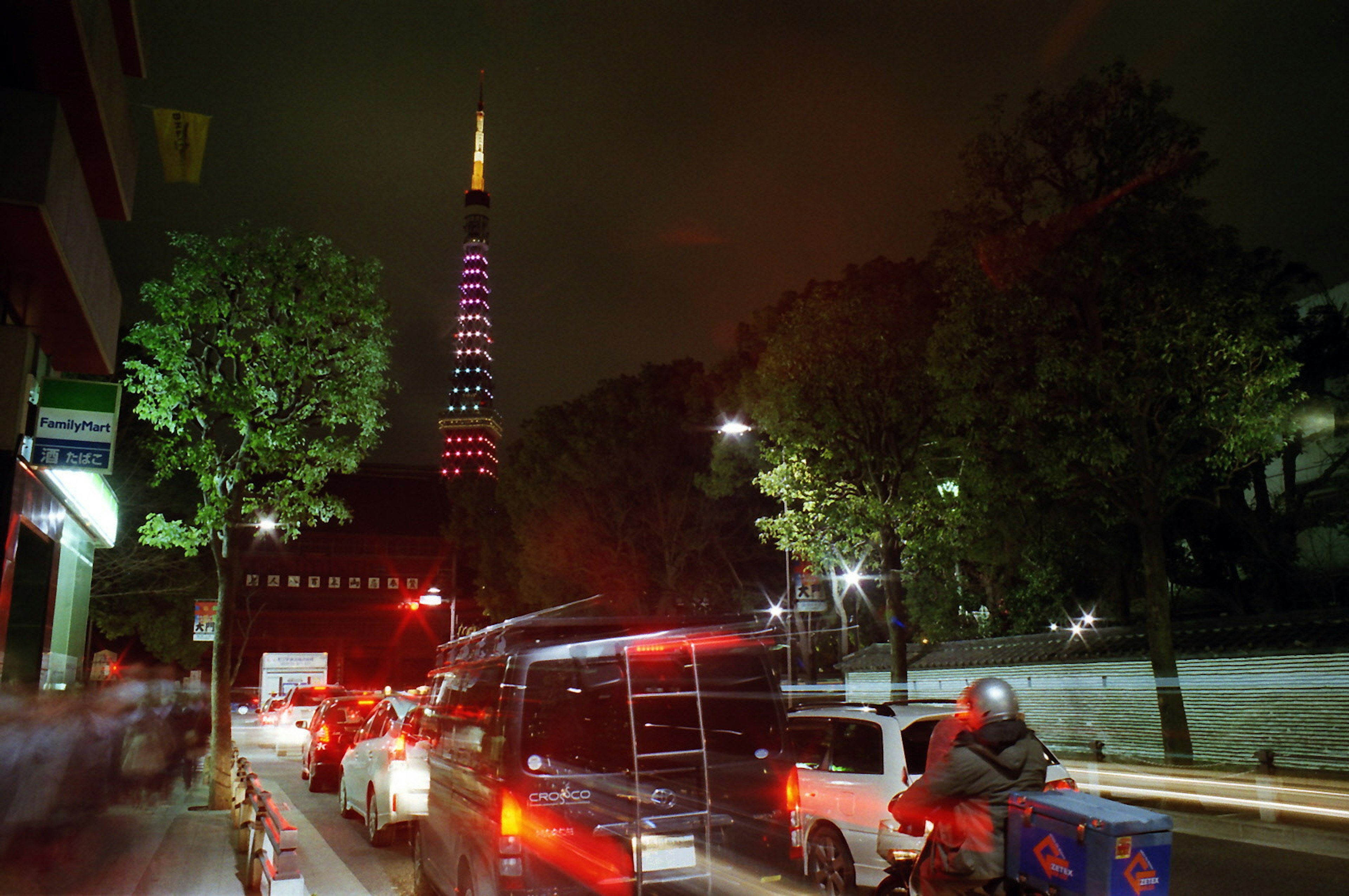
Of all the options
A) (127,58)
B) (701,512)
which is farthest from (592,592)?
(127,58)

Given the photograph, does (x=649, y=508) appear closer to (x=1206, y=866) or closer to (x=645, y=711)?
(x=1206, y=866)

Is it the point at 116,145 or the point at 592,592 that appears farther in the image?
the point at 592,592

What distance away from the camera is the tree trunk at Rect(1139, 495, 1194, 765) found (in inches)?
668

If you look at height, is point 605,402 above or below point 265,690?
above

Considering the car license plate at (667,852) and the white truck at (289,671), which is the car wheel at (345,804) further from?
the white truck at (289,671)

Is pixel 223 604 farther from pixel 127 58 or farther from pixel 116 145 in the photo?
pixel 127 58

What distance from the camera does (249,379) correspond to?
15367 millimetres

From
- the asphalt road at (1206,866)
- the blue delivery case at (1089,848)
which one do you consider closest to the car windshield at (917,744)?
the asphalt road at (1206,866)

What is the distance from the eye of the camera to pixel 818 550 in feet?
78.4

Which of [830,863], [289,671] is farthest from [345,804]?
[289,671]

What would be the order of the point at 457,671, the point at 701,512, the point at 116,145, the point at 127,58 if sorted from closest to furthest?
the point at 457,671, the point at 116,145, the point at 127,58, the point at 701,512

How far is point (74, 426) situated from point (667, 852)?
9634 mm

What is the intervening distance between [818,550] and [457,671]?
54.1 ft

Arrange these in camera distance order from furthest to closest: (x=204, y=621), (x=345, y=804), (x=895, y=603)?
(x=204, y=621)
(x=895, y=603)
(x=345, y=804)
